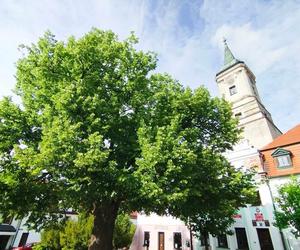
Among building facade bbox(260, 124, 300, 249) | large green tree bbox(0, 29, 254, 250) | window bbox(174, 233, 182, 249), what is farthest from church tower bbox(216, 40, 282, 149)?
large green tree bbox(0, 29, 254, 250)

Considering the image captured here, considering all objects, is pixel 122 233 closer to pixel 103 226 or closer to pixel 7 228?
pixel 7 228

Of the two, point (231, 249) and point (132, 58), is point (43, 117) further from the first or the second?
point (231, 249)

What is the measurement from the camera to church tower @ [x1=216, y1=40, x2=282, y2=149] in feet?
96.8

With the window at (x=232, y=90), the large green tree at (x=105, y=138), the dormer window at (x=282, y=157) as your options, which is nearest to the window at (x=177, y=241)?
the dormer window at (x=282, y=157)

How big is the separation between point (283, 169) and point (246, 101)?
1252 centimetres

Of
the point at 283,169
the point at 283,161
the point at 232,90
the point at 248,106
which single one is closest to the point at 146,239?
the point at 283,169

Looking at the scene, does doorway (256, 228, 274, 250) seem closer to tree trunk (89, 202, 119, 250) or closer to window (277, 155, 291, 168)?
window (277, 155, 291, 168)

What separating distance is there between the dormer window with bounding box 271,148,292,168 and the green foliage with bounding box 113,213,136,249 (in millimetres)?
19637

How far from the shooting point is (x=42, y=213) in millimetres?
12953

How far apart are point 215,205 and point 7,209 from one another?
11.3 meters

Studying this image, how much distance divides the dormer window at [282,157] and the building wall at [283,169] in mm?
271

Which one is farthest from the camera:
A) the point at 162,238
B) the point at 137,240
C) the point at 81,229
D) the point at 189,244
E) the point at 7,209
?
the point at 137,240

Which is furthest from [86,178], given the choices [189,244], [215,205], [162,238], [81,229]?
[162,238]

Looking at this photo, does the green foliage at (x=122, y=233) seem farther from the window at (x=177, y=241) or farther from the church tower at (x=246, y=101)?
the church tower at (x=246, y=101)
